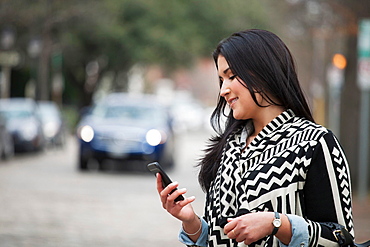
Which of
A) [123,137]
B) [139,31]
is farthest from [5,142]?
[139,31]

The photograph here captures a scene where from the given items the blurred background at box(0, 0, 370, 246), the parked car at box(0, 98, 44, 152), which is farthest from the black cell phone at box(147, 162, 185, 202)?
the parked car at box(0, 98, 44, 152)

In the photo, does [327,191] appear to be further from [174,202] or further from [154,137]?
[154,137]

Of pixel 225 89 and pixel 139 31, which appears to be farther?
pixel 139 31

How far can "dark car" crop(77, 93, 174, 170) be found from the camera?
19.3 m

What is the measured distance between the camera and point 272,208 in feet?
9.77

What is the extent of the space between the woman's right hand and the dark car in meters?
16.1

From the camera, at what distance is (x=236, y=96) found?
316 centimetres

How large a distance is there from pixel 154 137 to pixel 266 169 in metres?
16.5

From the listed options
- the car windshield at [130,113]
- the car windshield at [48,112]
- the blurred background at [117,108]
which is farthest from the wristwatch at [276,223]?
the car windshield at [48,112]

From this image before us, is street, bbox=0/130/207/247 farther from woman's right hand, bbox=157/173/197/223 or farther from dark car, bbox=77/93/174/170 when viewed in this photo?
woman's right hand, bbox=157/173/197/223

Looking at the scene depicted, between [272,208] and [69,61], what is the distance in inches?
1821

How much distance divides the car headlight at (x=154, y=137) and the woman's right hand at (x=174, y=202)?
16.2 meters

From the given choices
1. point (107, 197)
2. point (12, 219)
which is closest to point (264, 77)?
point (12, 219)

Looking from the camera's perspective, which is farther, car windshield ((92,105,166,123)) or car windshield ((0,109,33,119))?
car windshield ((0,109,33,119))
